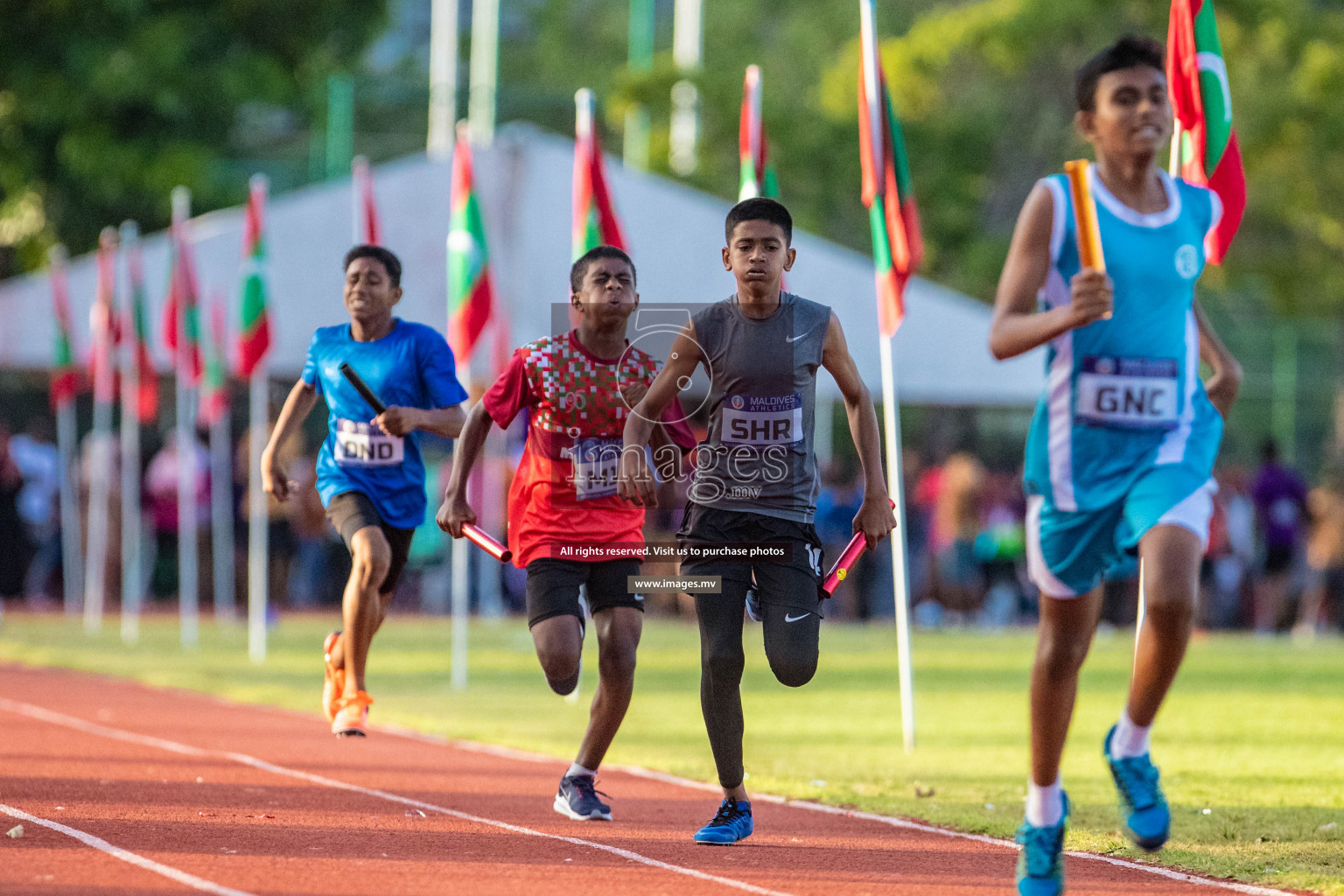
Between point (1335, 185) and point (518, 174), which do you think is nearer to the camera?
point (518, 174)

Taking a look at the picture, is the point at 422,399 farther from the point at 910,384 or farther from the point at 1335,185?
the point at 1335,185

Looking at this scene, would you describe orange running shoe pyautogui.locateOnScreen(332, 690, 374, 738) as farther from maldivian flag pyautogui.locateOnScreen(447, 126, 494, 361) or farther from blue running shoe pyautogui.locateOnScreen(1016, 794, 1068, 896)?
maldivian flag pyautogui.locateOnScreen(447, 126, 494, 361)

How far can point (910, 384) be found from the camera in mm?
23672

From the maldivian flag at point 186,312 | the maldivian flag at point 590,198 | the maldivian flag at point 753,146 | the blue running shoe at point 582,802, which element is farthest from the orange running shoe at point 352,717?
the maldivian flag at point 186,312

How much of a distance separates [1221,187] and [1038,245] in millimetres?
4992

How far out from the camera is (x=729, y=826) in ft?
24.1

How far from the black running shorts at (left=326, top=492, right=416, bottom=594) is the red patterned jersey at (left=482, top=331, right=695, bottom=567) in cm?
123

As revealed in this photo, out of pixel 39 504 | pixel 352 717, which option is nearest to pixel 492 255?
pixel 39 504

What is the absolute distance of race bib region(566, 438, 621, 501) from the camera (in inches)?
308

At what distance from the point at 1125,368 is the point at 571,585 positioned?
2870 mm

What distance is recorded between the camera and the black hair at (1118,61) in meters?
5.75

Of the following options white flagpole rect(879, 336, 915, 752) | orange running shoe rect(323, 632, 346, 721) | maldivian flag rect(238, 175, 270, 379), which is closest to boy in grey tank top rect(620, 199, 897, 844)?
orange running shoe rect(323, 632, 346, 721)

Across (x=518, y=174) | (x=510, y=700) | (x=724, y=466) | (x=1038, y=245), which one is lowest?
(x=510, y=700)

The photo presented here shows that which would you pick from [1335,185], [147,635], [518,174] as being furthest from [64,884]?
[1335,185]
